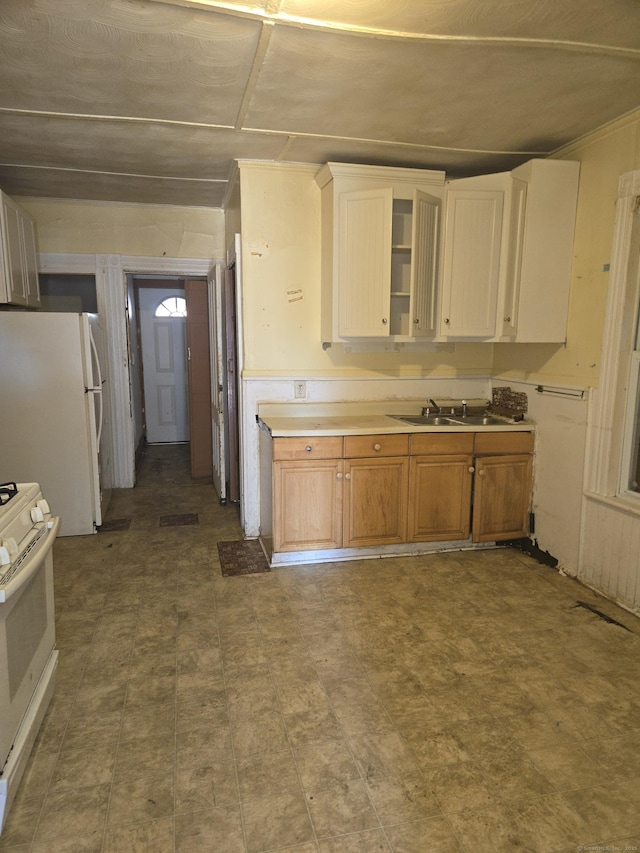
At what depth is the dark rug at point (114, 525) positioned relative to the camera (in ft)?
13.2

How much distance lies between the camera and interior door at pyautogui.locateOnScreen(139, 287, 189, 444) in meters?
6.81

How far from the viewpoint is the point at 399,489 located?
3.43 meters

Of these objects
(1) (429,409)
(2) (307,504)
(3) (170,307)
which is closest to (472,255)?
(1) (429,409)

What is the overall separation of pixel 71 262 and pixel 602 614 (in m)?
4.60

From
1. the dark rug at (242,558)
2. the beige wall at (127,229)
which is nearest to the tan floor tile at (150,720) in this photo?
the dark rug at (242,558)

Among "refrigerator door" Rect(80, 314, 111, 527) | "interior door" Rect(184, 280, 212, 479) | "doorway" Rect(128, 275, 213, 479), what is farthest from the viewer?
"doorway" Rect(128, 275, 213, 479)

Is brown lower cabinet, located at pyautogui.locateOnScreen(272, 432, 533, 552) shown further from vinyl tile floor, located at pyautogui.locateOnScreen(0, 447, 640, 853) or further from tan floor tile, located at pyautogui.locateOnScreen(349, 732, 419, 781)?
tan floor tile, located at pyautogui.locateOnScreen(349, 732, 419, 781)

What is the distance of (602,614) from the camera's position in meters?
2.81

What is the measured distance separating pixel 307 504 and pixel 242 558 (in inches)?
23.5

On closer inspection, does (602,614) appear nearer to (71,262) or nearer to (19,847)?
(19,847)

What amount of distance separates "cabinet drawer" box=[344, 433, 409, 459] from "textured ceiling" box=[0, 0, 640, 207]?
170 centimetres

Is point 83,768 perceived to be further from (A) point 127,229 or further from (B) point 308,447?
(A) point 127,229

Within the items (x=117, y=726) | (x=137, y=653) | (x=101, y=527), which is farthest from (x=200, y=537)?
(x=117, y=726)

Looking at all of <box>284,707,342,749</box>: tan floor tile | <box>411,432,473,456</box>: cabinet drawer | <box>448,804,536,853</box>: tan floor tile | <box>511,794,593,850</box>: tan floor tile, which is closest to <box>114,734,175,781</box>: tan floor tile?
<box>284,707,342,749</box>: tan floor tile
